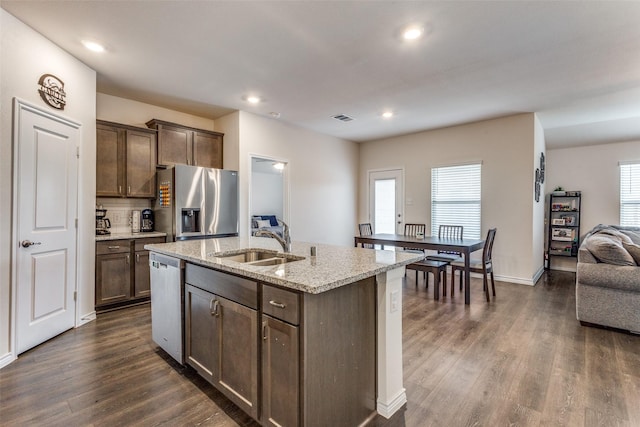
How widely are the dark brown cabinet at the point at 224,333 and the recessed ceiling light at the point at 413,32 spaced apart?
2.32m

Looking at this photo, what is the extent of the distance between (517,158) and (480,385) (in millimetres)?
3929

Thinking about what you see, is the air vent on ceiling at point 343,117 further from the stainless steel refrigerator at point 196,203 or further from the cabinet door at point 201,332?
the cabinet door at point 201,332

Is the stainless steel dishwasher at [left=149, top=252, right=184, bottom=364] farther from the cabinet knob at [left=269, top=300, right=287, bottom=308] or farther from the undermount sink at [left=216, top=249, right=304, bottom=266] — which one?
the cabinet knob at [left=269, top=300, right=287, bottom=308]

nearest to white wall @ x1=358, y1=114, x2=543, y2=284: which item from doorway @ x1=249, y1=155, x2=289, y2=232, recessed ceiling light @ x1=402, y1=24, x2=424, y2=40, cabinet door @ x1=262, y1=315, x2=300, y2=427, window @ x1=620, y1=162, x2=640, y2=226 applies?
window @ x1=620, y1=162, x2=640, y2=226

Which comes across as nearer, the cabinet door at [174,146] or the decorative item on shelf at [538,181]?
the cabinet door at [174,146]

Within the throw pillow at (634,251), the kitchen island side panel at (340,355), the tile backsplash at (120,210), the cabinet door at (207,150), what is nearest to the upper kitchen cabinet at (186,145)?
the cabinet door at (207,150)

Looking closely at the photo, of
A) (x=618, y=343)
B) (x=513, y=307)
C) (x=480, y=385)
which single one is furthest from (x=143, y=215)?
(x=618, y=343)

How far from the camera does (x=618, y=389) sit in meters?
2.00

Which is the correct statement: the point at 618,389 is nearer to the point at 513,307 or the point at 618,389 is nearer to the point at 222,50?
the point at 513,307

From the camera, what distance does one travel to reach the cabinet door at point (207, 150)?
14.4 feet

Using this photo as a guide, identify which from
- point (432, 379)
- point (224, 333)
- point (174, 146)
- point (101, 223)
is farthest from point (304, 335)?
point (174, 146)

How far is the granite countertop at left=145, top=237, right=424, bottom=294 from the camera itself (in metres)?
1.39

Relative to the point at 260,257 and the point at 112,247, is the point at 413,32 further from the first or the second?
the point at 112,247

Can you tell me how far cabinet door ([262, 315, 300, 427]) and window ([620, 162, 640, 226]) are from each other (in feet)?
23.3
